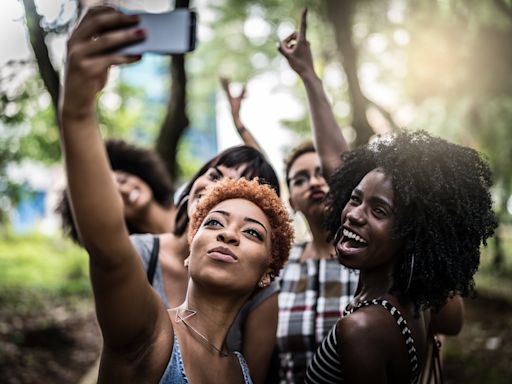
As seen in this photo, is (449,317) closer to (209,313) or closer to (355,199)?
(355,199)

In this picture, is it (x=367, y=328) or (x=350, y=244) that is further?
(x=350, y=244)

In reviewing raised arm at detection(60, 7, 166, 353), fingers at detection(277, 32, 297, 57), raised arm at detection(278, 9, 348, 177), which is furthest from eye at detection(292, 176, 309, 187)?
raised arm at detection(60, 7, 166, 353)

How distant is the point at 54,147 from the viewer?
7141mm

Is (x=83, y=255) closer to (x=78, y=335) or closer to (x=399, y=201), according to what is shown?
(x=78, y=335)

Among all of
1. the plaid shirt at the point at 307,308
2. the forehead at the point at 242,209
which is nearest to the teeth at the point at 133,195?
the plaid shirt at the point at 307,308

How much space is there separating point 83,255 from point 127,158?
9392 mm

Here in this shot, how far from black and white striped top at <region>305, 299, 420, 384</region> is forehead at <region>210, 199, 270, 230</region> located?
526 mm

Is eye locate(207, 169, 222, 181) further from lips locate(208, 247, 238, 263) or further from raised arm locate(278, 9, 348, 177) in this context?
lips locate(208, 247, 238, 263)

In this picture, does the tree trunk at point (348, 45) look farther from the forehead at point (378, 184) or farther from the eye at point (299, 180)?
the forehead at point (378, 184)

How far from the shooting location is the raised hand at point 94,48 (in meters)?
1.40

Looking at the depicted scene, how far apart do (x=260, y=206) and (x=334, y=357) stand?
0.69 metres

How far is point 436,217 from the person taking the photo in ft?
7.92

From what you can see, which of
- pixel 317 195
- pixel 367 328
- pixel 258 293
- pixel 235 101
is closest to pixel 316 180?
pixel 317 195

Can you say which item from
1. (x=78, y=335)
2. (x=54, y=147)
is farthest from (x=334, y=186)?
(x=78, y=335)
